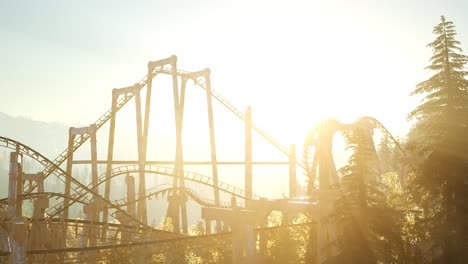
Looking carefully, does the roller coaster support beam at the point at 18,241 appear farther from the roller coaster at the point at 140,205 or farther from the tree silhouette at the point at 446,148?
the tree silhouette at the point at 446,148

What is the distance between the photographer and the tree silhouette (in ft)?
28.9

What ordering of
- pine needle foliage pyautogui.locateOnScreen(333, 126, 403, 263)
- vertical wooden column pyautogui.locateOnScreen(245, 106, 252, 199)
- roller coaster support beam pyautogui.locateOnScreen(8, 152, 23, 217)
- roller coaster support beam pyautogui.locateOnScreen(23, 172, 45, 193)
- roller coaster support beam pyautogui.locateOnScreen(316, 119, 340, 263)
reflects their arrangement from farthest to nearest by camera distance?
vertical wooden column pyautogui.locateOnScreen(245, 106, 252, 199) → roller coaster support beam pyautogui.locateOnScreen(23, 172, 45, 193) → roller coaster support beam pyautogui.locateOnScreen(8, 152, 23, 217) → roller coaster support beam pyautogui.locateOnScreen(316, 119, 340, 263) → pine needle foliage pyautogui.locateOnScreen(333, 126, 403, 263)

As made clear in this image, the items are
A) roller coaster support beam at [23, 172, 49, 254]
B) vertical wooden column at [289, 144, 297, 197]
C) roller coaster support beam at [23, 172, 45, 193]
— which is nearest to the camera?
roller coaster support beam at [23, 172, 49, 254]

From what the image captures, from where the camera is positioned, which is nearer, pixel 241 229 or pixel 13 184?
pixel 241 229

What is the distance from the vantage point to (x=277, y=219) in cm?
2600

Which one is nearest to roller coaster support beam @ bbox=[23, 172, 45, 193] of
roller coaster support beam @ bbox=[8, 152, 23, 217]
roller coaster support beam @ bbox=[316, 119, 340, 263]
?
roller coaster support beam @ bbox=[8, 152, 23, 217]

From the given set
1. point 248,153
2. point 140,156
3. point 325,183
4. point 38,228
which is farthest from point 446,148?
point 140,156

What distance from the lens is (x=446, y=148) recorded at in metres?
9.27

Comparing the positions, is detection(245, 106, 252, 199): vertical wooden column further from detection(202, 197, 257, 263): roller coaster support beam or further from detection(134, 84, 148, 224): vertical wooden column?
detection(202, 197, 257, 263): roller coaster support beam

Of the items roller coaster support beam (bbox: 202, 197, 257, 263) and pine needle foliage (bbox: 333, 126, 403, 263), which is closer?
pine needle foliage (bbox: 333, 126, 403, 263)

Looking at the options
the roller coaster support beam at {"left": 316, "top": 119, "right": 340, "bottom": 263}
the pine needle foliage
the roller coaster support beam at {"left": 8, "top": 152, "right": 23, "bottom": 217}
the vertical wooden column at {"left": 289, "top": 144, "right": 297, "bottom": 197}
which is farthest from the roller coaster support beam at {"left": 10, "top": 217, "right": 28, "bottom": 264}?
the vertical wooden column at {"left": 289, "top": 144, "right": 297, "bottom": 197}

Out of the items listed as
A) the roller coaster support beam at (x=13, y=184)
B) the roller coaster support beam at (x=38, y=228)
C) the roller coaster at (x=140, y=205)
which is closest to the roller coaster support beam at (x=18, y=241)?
the roller coaster at (x=140, y=205)

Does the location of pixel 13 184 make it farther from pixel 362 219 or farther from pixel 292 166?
pixel 292 166

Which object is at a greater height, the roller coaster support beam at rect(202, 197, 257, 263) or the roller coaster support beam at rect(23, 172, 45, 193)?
the roller coaster support beam at rect(23, 172, 45, 193)
